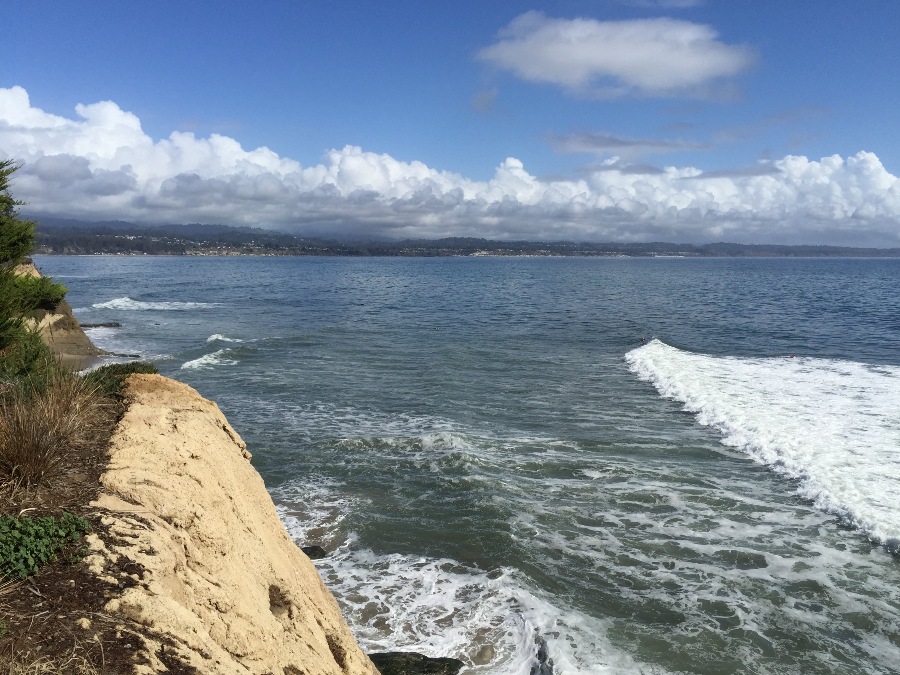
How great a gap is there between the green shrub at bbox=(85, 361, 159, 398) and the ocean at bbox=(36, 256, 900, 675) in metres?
4.47

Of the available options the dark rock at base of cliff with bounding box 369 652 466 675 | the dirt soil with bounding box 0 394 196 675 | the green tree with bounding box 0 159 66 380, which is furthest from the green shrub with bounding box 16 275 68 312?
the dark rock at base of cliff with bounding box 369 652 466 675

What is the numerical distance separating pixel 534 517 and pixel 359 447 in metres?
6.49

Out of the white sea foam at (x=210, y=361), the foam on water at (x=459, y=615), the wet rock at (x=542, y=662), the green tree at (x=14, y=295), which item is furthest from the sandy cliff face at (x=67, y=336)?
the wet rock at (x=542, y=662)

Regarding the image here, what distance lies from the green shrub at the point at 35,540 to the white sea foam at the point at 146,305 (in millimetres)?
58922

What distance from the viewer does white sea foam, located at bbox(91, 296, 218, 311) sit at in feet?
196

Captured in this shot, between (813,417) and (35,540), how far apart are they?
72.1 ft

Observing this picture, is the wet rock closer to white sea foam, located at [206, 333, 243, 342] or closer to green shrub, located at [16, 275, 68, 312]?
green shrub, located at [16, 275, 68, 312]

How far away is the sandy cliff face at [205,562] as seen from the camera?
4.93 m

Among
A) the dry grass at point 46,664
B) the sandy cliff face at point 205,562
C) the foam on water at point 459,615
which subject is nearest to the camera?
the dry grass at point 46,664

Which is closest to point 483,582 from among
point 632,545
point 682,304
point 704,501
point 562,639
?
point 562,639

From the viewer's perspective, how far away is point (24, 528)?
5.21 m

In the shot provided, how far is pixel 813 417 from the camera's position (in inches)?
808

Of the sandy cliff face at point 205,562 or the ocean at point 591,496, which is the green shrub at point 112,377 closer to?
the sandy cliff face at point 205,562

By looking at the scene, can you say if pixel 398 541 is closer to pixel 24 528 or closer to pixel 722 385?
pixel 24 528
